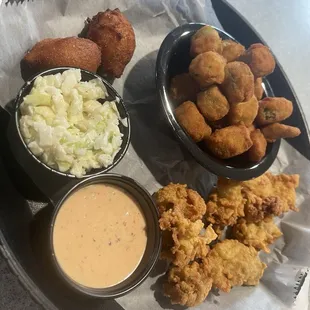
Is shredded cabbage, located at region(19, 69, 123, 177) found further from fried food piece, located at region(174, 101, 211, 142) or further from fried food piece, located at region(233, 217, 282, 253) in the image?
fried food piece, located at region(233, 217, 282, 253)

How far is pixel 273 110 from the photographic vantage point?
7.20ft

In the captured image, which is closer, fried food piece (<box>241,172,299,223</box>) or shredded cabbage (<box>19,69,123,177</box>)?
shredded cabbage (<box>19,69,123,177</box>)

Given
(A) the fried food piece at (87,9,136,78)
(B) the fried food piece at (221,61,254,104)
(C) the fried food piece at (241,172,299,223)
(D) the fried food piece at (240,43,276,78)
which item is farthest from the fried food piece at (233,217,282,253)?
(A) the fried food piece at (87,9,136,78)

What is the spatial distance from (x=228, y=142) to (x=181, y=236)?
419mm

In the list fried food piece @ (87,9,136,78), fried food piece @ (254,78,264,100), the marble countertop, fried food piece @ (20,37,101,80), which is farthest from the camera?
the marble countertop

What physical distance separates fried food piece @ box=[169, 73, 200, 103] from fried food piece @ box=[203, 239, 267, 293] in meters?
0.61

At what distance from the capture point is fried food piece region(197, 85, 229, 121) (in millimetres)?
2061

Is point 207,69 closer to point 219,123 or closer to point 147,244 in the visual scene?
point 219,123

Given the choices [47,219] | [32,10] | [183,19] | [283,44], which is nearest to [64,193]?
[47,219]

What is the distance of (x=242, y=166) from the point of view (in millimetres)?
2148

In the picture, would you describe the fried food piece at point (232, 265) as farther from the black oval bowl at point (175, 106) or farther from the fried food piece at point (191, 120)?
the fried food piece at point (191, 120)

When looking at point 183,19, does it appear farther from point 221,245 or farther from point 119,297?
point 119,297

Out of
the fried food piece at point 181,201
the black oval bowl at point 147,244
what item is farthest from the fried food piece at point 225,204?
the black oval bowl at point 147,244

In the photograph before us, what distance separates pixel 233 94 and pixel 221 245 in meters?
0.61
